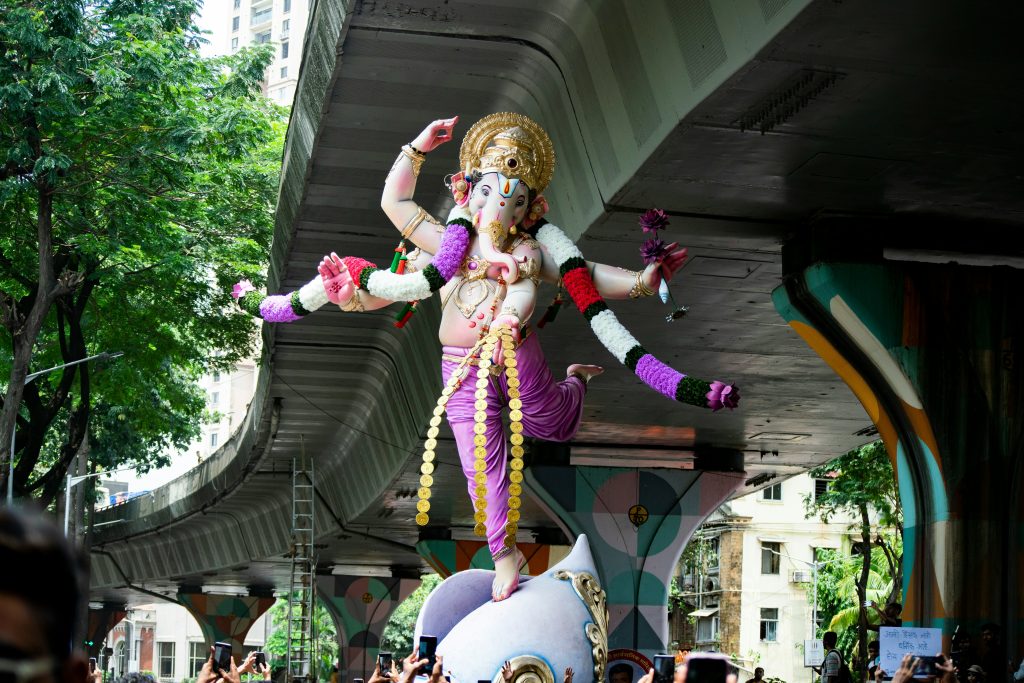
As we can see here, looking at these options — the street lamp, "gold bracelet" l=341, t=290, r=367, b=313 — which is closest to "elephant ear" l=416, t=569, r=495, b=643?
"gold bracelet" l=341, t=290, r=367, b=313

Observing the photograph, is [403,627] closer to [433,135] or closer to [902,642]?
[902,642]

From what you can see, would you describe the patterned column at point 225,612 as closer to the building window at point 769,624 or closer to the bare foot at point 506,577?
the building window at point 769,624

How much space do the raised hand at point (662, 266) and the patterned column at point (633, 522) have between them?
13.7 metres

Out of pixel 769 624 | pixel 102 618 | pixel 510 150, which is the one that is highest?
pixel 510 150

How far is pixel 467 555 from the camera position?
31.2m

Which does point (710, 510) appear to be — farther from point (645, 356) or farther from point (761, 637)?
point (761, 637)

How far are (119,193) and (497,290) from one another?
1616 centimetres

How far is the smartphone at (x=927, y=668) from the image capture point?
754cm

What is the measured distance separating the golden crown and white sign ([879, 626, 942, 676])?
3783mm

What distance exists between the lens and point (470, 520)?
31453 millimetres

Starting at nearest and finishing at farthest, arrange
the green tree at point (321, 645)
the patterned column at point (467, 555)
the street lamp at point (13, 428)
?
the street lamp at point (13, 428) → the patterned column at point (467, 555) → the green tree at point (321, 645)

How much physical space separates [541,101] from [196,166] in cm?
1477

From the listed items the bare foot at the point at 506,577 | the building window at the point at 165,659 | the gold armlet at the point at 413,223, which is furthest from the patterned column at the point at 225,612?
the gold armlet at the point at 413,223

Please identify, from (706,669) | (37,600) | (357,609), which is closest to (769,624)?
(357,609)
